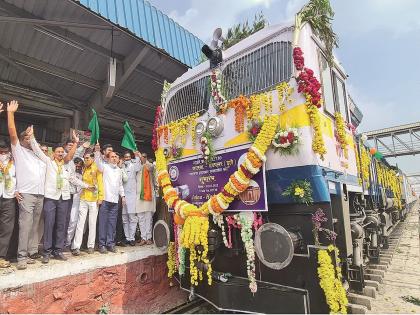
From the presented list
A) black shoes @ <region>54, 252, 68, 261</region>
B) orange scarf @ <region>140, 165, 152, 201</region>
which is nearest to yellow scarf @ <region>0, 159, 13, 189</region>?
black shoes @ <region>54, 252, 68, 261</region>

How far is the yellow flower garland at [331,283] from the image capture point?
3.02 m

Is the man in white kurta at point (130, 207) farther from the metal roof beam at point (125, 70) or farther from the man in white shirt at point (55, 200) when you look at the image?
the metal roof beam at point (125, 70)

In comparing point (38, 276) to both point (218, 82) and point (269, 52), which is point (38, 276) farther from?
point (269, 52)

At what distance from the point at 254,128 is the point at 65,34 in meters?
5.74

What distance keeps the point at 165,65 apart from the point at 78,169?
181 inches

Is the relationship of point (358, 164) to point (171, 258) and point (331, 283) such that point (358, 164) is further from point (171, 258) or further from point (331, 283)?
point (171, 258)

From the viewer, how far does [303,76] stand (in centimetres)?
342

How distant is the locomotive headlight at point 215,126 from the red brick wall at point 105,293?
245cm

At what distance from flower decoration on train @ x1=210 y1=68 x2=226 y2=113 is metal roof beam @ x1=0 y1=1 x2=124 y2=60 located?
178 inches

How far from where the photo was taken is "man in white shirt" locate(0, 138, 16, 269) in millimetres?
4070

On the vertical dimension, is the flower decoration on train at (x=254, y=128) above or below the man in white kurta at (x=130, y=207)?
→ above

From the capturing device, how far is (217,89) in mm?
4379

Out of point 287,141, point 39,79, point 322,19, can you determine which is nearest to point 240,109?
point 287,141

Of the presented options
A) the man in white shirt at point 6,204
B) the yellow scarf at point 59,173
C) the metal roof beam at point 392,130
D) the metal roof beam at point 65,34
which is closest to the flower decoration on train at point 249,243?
the yellow scarf at point 59,173
